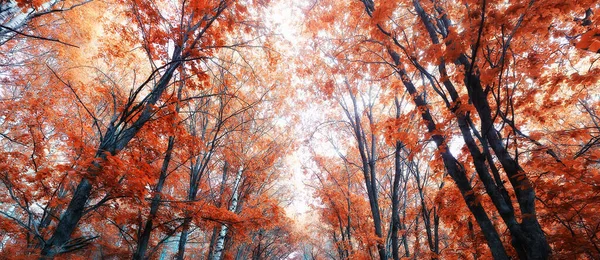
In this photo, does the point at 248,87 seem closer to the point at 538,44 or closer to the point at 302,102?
the point at 302,102

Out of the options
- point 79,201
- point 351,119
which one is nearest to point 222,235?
point 79,201

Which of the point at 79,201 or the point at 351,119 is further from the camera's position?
the point at 351,119

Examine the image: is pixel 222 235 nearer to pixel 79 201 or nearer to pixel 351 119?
pixel 79 201

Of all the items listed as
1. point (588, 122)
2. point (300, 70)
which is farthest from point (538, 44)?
point (588, 122)

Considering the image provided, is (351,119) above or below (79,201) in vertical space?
above

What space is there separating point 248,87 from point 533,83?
22.5 ft

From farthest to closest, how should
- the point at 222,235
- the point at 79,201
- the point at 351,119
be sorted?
1. the point at 222,235
2. the point at 351,119
3. the point at 79,201

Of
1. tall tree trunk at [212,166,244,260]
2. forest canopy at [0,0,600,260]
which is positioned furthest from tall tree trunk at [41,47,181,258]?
tall tree trunk at [212,166,244,260]

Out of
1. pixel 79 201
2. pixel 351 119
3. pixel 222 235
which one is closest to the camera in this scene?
pixel 79 201

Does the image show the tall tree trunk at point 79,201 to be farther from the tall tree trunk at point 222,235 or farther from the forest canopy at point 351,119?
the tall tree trunk at point 222,235

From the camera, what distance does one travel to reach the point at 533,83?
3.74m

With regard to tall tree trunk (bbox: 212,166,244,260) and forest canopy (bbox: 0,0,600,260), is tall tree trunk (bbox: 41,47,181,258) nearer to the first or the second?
forest canopy (bbox: 0,0,600,260)

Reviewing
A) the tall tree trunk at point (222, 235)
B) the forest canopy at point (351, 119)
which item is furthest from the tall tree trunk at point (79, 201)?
the tall tree trunk at point (222, 235)

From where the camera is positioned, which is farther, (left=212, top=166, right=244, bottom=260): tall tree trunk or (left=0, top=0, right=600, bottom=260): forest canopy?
(left=212, top=166, right=244, bottom=260): tall tree trunk
